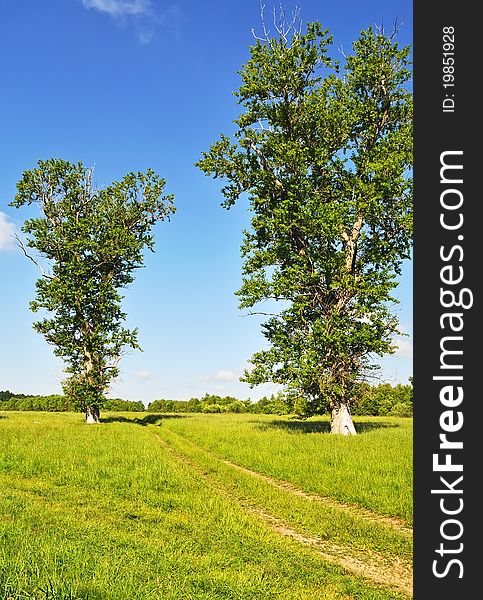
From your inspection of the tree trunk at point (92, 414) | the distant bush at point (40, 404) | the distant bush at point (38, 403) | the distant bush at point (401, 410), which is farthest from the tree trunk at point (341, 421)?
the distant bush at point (40, 404)

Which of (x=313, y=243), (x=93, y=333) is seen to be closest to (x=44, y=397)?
(x=93, y=333)

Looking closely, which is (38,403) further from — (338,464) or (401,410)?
(338,464)

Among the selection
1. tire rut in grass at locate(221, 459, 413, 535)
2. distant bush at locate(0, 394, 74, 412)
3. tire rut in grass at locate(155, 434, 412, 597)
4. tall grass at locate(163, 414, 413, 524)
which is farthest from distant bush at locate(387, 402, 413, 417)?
tire rut in grass at locate(155, 434, 412, 597)

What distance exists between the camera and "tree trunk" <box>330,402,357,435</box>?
27016 millimetres

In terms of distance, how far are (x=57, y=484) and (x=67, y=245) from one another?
30.2 meters

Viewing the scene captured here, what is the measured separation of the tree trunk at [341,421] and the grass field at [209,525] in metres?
7.12

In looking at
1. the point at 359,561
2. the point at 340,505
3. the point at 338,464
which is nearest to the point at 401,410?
the point at 338,464

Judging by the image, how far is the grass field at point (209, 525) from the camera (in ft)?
21.1

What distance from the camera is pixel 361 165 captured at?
27953 millimetres

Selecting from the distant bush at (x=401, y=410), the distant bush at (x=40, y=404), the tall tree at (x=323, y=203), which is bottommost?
the distant bush at (x=40, y=404)

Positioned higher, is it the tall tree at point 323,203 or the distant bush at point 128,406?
the tall tree at point 323,203

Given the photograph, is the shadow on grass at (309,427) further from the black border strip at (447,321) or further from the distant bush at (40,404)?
the distant bush at (40,404)

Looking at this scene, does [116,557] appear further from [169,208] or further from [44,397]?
[44,397]

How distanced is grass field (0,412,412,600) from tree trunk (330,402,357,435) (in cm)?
712
